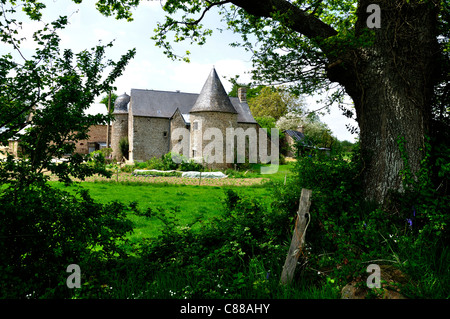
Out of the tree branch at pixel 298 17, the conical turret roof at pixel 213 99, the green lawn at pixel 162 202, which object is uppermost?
the conical turret roof at pixel 213 99

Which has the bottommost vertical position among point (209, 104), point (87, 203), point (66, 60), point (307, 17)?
point (87, 203)

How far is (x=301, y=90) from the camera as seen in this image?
23.2ft

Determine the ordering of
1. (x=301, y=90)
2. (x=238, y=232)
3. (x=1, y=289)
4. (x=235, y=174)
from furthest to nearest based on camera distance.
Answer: (x=235, y=174) → (x=301, y=90) → (x=238, y=232) → (x=1, y=289)

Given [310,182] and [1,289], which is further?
[310,182]

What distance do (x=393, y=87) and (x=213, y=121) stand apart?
84.4 feet

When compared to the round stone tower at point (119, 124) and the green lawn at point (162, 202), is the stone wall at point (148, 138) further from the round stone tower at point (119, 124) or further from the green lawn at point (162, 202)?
the green lawn at point (162, 202)

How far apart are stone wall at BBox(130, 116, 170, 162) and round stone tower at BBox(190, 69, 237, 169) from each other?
5.98 m

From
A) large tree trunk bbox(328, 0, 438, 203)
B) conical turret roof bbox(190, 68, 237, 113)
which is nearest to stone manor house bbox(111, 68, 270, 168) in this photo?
conical turret roof bbox(190, 68, 237, 113)

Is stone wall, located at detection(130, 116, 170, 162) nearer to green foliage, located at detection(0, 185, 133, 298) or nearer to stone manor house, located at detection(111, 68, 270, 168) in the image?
stone manor house, located at detection(111, 68, 270, 168)

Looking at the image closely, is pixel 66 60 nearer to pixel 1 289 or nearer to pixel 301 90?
pixel 1 289

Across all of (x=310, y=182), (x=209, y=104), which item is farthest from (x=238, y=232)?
(x=209, y=104)

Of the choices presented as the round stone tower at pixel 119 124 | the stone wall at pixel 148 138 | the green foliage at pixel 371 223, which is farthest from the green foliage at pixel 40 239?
the round stone tower at pixel 119 124

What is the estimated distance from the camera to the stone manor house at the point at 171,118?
30859 mm

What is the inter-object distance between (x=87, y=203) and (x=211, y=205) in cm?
744
